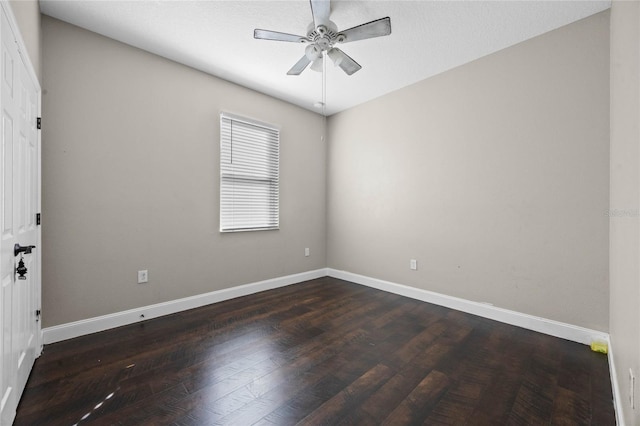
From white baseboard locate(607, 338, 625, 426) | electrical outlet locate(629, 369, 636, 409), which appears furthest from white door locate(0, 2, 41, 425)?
white baseboard locate(607, 338, 625, 426)

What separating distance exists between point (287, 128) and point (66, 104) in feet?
8.12

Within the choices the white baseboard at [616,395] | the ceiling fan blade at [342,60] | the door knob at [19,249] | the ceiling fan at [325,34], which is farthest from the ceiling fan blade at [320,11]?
the white baseboard at [616,395]

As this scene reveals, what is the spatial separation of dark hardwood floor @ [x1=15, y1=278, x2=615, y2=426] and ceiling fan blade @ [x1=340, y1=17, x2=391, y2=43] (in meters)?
2.49

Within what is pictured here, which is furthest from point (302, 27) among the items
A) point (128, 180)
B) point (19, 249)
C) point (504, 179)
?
point (19, 249)

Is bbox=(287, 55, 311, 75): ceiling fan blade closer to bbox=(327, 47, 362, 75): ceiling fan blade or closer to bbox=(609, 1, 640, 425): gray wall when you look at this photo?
bbox=(327, 47, 362, 75): ceiling fan blade

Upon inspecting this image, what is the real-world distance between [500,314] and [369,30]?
2.92 meters

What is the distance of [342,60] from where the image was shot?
8.13 feet

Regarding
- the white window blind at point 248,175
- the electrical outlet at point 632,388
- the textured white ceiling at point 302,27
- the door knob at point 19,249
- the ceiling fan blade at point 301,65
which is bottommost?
the electrical outlet at point 632,388

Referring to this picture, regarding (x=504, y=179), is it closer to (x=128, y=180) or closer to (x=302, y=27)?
(x=302, y=27)

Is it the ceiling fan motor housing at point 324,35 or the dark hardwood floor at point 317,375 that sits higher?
the ceiling fan motor housing at point 324,35

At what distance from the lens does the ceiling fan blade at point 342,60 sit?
240 centimetres

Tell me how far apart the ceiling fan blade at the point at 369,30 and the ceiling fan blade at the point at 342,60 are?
173 millimetres

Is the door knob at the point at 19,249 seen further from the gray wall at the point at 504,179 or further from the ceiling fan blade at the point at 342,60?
the gray wall at the point at 504,179

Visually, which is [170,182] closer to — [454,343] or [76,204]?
[76,204]
